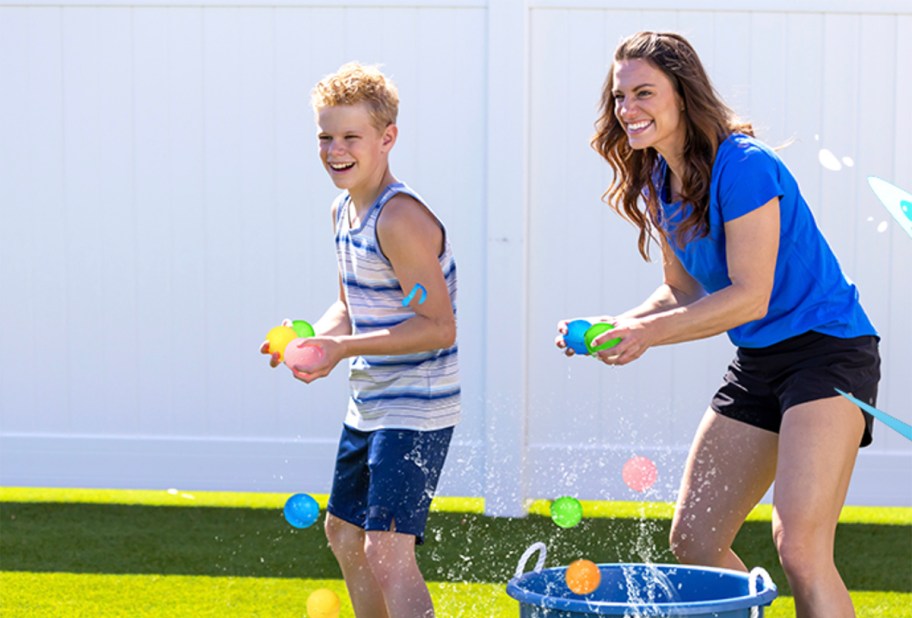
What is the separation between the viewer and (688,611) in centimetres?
266

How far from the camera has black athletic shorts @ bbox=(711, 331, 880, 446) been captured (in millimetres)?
2986

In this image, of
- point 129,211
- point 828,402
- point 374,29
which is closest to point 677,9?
point 374,29

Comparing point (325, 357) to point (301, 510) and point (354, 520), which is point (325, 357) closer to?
point (354, 520)

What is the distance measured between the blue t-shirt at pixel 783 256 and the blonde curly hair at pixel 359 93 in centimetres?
66

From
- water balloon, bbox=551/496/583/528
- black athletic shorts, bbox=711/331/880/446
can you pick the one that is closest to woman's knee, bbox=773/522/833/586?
black athletic shorts, bbox=711/331/880/446

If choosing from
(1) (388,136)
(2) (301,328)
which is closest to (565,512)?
(2) (301,328)

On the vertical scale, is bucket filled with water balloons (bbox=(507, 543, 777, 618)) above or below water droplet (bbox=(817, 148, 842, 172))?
below

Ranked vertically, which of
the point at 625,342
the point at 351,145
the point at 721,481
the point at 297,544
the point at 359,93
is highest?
the point at 359,93

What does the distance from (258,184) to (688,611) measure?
11.5 ft

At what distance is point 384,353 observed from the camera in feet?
10.2

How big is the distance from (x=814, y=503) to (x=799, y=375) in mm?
269

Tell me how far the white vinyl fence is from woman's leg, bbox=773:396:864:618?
273cm

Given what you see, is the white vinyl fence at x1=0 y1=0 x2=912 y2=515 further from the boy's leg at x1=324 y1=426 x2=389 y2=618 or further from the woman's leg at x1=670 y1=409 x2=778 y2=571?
the woman's leg at x1=670 y1=409 x2=778 y2=571

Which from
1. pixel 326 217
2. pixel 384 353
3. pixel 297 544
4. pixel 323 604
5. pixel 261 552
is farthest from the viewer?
pixel 326 217
